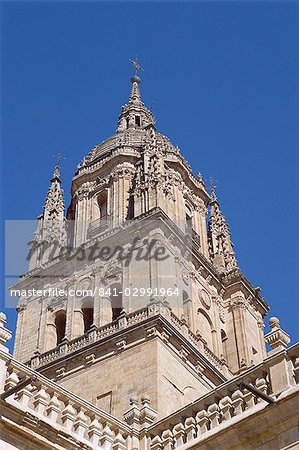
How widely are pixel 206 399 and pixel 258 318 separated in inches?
934

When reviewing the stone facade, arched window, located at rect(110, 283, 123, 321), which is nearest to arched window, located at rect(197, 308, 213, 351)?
the stone facade

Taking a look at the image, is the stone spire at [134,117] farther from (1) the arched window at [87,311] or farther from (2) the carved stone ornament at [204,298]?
(1) the arched window at [87,311]

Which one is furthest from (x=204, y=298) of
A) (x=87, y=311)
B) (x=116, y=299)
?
(x=87, y=311)

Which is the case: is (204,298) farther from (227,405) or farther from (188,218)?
(227,405)

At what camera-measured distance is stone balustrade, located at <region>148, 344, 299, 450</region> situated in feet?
44.4

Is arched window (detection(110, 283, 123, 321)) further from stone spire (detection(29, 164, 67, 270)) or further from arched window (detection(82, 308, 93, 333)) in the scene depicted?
stone spire (detection(29, 164, 67, 270))

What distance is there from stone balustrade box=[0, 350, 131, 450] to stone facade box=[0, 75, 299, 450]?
135 centimetres

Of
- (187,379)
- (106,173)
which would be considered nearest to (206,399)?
(187,379)

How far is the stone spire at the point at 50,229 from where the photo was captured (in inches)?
1495

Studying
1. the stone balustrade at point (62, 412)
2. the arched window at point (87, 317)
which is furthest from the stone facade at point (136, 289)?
the stone balustrade at point (62, 412)

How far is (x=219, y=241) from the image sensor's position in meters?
41.2

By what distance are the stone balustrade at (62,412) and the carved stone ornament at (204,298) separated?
19320mm

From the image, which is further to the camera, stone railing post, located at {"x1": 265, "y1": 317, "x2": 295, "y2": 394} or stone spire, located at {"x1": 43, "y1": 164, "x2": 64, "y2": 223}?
stone spire, located at {"x1": 43, "y1": 164, "x2": 64, "y2": 223}

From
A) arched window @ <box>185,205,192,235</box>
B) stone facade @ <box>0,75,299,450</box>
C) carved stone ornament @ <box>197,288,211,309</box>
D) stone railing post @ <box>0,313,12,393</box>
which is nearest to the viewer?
stone railing post @ <box>0,313,12,393</box>
